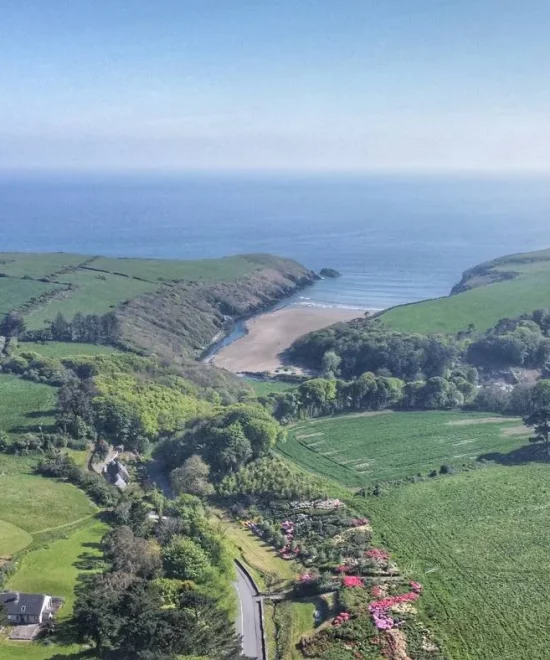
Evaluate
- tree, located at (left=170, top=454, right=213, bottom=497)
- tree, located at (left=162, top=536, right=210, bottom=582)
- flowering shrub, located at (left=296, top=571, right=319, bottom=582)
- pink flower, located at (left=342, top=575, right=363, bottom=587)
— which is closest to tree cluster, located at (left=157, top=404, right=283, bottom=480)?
tree, located at (left=170, top=454, right=213, bottom=497)

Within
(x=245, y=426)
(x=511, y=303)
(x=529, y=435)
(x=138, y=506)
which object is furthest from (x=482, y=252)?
(x=138, y=506)

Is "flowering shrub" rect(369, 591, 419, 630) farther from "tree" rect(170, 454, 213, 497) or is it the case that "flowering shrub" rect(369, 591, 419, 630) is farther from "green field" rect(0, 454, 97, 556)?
"green field" rect(0, 454, 97, 556)

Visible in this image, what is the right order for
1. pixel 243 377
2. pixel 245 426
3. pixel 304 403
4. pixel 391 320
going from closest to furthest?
pixel 245 426, pixel 304 403, pixel 243 377, pixel 391 320

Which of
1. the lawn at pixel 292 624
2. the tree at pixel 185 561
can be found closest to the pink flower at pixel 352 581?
the lawn at pixel 292 624

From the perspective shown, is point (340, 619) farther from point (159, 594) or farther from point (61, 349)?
point (61, 349)

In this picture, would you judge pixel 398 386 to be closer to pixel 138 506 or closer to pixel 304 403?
pixel 304 403

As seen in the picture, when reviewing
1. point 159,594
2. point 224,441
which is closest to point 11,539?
point 159,594
